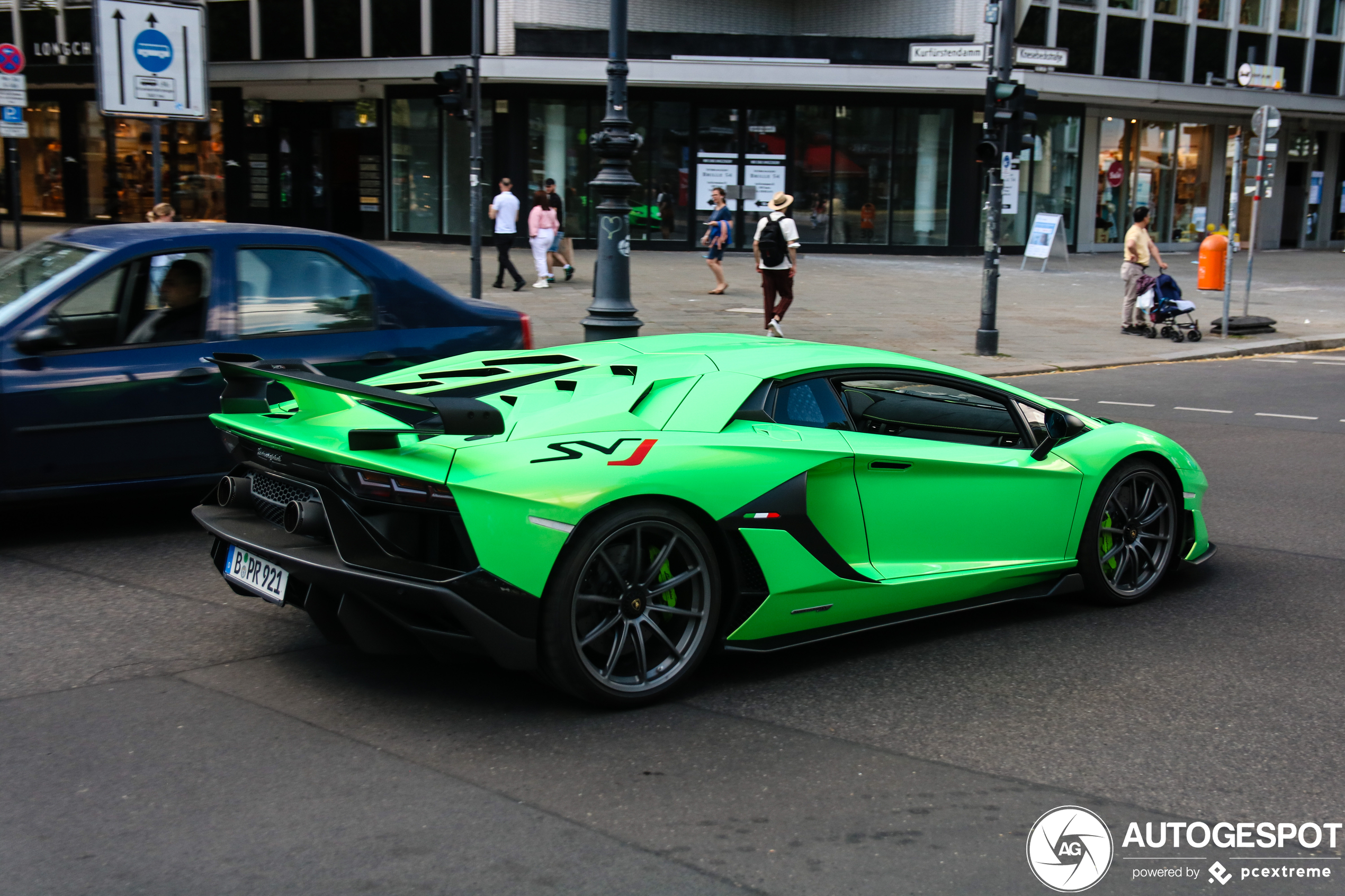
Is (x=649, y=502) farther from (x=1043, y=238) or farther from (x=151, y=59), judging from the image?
(x=1043, y=238)

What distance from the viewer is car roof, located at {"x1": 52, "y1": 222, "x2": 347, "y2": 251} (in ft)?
22.6

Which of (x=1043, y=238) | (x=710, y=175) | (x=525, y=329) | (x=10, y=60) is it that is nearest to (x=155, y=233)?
(x=525, y=329)

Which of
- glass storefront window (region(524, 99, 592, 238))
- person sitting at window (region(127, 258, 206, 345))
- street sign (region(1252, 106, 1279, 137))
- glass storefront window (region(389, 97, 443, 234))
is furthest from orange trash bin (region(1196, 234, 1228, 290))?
person sitting at window (region(127, 258, 206, 345))

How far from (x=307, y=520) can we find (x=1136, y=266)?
1737cm

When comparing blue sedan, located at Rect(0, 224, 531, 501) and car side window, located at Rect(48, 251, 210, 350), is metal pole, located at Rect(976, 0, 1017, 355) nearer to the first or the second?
blue sedan, located at Rect(0, 224, 531, 501)

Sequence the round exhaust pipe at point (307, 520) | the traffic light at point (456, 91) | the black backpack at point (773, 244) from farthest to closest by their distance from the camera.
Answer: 1. the traffic light at point (456, 91)
2. the black backpack at point (773, 244)
3. the round exhaust pipe at point (307, 520)

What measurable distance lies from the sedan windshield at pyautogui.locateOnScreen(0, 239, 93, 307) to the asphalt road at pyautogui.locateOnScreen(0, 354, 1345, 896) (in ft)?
5.12

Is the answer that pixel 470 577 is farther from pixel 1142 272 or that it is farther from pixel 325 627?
pixel 1142 272

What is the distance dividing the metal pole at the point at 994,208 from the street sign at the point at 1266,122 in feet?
16.4

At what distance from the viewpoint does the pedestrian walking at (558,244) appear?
76.8 ft

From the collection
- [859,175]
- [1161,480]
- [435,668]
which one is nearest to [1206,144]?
[859,175]

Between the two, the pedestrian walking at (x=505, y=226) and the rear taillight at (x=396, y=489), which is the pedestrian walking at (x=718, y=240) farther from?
the rear taillight at (x=396, y=489)

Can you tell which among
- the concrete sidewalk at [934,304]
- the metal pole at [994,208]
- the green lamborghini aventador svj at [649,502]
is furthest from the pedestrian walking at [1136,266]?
the green lamborghini aventador svj at [649,502]

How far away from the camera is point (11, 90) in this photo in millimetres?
20656
